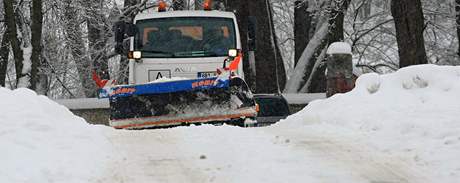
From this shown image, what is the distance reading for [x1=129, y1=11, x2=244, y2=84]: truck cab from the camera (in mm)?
12945

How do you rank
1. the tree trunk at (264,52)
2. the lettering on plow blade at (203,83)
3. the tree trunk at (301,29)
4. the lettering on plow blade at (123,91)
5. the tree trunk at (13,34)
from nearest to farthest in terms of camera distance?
the lettering on plow blade at (203,83) → the lettering on plow blade at (123,91) → the tree trunk at (13,34) → the tree trunk at (264,52) → the tree trunk at (301,29)

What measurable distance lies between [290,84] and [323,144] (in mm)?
16112

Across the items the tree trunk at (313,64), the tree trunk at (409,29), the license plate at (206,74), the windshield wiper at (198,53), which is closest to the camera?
the license plate at (206,74)

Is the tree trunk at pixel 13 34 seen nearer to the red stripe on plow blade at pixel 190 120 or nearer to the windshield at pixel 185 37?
the windshield at pixel 185 37

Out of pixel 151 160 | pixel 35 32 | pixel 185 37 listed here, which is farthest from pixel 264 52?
pixel 151 160

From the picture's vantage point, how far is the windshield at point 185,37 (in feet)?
42.8

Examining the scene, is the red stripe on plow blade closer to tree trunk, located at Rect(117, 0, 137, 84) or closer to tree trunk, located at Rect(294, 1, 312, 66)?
tree trunk, located at Rect(117, 0, 137, 84)

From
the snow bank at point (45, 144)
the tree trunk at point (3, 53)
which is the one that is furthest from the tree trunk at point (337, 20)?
the snow bank at point (45, 144)

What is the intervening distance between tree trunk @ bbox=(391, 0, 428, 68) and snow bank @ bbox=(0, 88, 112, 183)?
26.1ft

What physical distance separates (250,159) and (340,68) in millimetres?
5485

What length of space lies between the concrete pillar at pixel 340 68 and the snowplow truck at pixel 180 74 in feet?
4.53

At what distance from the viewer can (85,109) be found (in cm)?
2109

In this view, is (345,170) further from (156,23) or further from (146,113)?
(156,23)

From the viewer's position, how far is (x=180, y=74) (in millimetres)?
12906
